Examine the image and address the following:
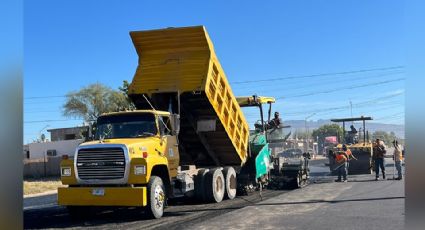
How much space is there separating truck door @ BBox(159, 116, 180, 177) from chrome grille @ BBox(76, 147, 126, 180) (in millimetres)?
1565

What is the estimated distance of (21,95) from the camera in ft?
9.73

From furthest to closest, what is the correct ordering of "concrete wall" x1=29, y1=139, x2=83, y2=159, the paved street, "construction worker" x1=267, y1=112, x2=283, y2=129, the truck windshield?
"concrete wall" x1=29, y1=139, x2=83, y2=159, "construction worker" x1=267, y1=112, x2=283, y2=129, the truck windshield, the paved street

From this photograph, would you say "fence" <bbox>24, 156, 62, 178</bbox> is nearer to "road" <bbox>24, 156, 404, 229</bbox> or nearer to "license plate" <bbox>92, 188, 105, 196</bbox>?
"road" <bbox>24, 156, 404, 229</bbox>

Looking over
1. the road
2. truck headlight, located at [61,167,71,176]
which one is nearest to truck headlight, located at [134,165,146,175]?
the road

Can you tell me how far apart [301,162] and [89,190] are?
9.33 meters

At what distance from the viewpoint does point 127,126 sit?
11312mm

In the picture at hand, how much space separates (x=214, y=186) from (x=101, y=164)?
3.88 metres

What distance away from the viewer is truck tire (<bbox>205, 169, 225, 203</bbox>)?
42.1 feet

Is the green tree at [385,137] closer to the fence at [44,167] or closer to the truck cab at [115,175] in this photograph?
the truck cab at [115,175]

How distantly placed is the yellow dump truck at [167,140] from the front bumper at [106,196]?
2 centimetres

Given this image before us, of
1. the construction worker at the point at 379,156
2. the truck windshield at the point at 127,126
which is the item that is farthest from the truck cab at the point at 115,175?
the construction worker at the point at 379,156

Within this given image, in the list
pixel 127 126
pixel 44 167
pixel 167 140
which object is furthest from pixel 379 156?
pixel 44 167

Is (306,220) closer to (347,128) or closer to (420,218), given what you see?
(420,218)

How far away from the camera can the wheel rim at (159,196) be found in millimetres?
10291
